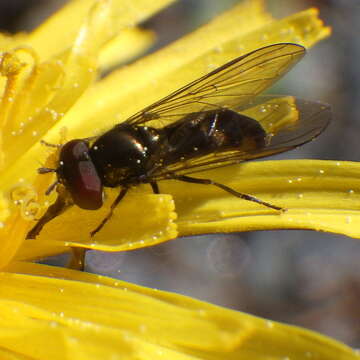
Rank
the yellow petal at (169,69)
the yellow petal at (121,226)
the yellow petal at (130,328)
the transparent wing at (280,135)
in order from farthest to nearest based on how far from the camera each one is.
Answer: the yellow petal at (169,69) < the transparent wing at (280,135) < the yellow petal at (121,226) < the yellow petal at (130,328)

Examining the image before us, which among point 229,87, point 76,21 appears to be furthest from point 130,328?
point 76,21

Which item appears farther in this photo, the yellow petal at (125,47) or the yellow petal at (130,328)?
the yellow petal at (125,47)

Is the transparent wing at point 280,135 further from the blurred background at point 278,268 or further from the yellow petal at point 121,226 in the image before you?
the blurred background at point 278,268

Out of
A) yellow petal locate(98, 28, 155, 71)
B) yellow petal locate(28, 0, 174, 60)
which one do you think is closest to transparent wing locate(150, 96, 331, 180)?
yellow petal locate(28, 0, 174, 60)

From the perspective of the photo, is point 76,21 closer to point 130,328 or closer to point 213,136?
point 213,136

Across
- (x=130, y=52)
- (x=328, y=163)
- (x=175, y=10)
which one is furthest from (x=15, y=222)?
(x=175, y=10)

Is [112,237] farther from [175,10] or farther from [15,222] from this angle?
[175,10]

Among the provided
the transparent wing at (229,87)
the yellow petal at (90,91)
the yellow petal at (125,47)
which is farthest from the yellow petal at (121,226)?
the yellow petal at (125,47)
